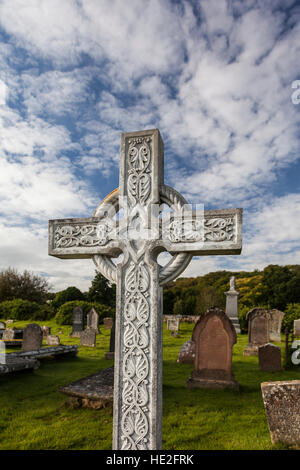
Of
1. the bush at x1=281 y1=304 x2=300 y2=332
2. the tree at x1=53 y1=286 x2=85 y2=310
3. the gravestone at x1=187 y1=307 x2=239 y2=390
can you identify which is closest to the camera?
the gravestone at x1=187 y1=307 x2=239 y2=390

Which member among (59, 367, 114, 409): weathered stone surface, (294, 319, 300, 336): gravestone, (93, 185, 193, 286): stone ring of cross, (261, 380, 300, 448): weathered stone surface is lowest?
(294, 319, 300, 336): gravestone

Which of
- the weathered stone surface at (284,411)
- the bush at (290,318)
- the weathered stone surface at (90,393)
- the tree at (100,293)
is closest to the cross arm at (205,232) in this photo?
the weathered stone surface at (284,411)

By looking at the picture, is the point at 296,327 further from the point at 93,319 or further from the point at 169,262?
the point at 169,262

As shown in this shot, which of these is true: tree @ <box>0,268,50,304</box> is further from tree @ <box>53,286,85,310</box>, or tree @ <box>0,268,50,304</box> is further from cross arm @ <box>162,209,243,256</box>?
cross arm @ <box>162,209,243,256</box>

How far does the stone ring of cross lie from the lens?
3098 mm

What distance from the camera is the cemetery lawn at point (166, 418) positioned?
438cm

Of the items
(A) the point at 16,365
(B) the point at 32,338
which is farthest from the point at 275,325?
(A) the point at 16,365

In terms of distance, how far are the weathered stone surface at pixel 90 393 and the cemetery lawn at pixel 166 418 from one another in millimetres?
157

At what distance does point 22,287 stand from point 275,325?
27468 mm

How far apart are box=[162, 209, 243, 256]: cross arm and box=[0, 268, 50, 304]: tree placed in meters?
35.2

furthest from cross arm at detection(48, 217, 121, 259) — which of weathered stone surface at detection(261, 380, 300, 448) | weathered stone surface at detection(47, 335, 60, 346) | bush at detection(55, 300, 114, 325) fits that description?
bush at detection(55, 300, 114, 325)

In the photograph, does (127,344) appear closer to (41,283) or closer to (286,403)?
(286,403)

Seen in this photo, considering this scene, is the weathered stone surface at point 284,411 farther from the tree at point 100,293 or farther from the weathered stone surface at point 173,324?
the tree at point 100,293
